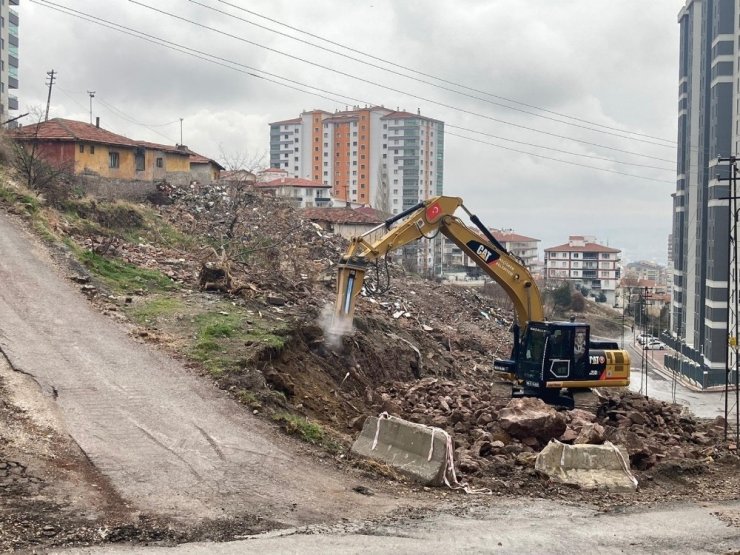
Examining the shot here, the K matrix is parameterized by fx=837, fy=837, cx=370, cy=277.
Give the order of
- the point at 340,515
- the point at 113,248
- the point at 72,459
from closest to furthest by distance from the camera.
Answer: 1. the point at 340,515
2. the point at 72,459
3. the point at 113,248

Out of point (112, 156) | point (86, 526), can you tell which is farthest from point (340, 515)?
point (112, 156)

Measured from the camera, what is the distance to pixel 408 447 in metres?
12.5

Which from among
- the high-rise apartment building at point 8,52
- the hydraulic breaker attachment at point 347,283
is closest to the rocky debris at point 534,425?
the hydraulic breaker attachment at point 347,283

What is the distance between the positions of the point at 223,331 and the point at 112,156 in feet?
79.9

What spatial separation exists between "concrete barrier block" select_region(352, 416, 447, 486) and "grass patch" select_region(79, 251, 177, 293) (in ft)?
30.7

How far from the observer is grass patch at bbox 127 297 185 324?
58.0 feet

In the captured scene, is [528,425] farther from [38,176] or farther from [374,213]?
[374,213]

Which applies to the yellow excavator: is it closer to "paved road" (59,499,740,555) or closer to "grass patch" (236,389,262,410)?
Answer: "grass patch" (236,389,262,410)

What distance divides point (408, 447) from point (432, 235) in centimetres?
781

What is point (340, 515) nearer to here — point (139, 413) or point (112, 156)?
point (139, 413)

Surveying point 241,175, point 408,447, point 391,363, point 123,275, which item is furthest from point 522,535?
point 241,175

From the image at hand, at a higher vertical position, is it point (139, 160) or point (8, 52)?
point (8, 52)

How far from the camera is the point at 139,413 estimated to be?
12.6 metres

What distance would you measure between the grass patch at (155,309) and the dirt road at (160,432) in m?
0.77
